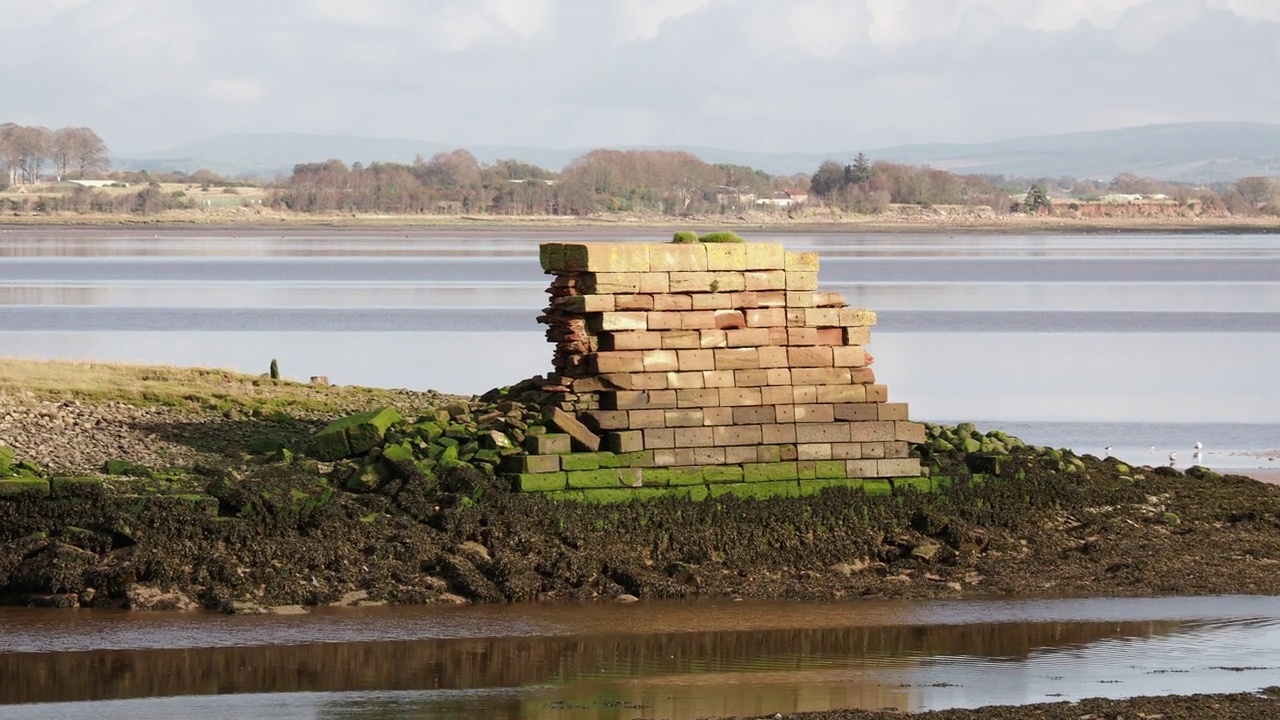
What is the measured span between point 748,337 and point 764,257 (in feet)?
2.37

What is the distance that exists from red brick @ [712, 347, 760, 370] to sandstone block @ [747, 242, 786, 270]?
72cm

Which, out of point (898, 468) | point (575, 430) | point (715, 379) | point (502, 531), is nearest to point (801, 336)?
point (715, 379)

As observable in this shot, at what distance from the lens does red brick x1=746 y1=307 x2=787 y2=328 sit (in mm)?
16297

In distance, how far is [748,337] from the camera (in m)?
16.3

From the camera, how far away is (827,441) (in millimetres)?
16469

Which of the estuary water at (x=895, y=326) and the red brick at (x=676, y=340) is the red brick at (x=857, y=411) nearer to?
the red brick at (x=676, y=340)

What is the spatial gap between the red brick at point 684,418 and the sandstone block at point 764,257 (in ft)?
4.48

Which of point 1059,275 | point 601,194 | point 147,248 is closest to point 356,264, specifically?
point 147,248

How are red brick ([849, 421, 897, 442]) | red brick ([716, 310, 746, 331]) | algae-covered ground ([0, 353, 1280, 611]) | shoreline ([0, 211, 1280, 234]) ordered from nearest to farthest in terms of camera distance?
algae-covered ground ([0, 353, 1280, 611]) → red brick ([716, 310, 746, 331]) → red brick ([849, 421, 897, 442]) → shoreline ([0, 211, 1280, 234])

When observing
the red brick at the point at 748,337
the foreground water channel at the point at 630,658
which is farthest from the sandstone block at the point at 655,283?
the foreground water channel at the point at 630,658

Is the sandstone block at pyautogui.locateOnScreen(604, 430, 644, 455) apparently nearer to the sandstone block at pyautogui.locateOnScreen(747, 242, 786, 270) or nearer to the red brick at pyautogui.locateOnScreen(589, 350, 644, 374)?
the red brick at pyautogui.locateOnScreen(589, 350, 644, 374)

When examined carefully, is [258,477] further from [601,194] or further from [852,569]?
[601,194]

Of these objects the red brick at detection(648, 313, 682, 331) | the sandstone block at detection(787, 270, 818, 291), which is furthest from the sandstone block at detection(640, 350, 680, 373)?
the sandstone block at detection(787, 270, 818, 291)

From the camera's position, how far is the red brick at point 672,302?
15984mm
